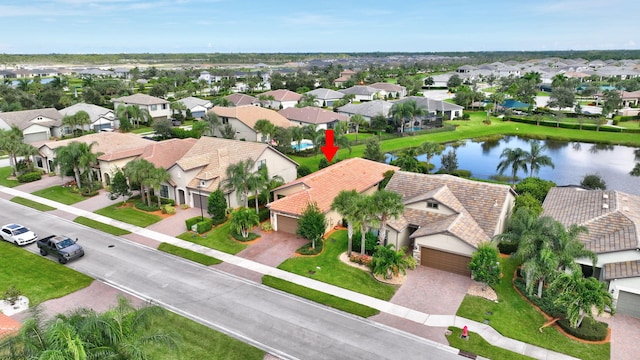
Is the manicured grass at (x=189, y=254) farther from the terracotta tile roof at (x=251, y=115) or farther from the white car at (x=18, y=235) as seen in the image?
the terracotta tile roof at (x=251, y=115)

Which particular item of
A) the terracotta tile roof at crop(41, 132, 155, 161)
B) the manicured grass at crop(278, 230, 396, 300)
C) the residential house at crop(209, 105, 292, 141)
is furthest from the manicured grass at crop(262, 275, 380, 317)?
the residential house at crop(209, 105, 292, 141)

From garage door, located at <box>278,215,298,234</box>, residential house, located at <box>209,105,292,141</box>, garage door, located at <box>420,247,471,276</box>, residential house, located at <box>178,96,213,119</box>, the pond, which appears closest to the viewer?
garage door, located at <box>420,247,471,276</box>

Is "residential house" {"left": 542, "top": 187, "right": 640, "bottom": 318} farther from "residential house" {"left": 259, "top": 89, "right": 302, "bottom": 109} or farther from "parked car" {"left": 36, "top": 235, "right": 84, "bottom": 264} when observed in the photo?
"residential house" {"left": 259, "top": 89, "right": 302, "bottom": 109}

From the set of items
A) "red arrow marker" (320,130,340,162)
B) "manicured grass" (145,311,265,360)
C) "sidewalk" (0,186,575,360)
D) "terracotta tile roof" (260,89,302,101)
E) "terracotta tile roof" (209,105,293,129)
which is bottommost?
"sidewalk" (0,186,575,360)

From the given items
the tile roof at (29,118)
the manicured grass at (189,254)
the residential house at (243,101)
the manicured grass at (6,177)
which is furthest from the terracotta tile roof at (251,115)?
the manicured grass at (189,254)

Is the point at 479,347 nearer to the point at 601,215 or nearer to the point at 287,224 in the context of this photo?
the point at 601,215

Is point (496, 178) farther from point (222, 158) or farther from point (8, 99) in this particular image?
point (8, 99)
